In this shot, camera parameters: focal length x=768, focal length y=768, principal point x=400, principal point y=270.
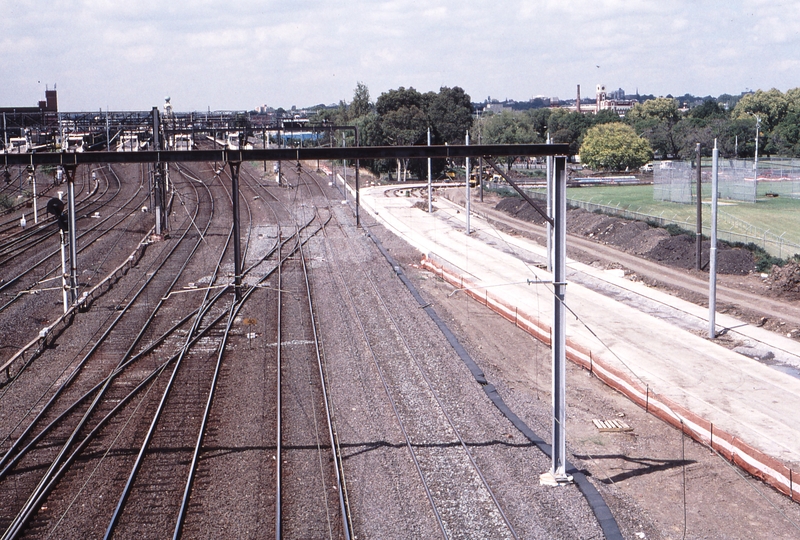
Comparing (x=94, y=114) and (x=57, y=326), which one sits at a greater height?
(x=94, y=114)

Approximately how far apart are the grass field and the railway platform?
287 inches

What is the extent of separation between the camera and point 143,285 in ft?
83.7

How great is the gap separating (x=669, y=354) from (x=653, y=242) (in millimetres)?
16567

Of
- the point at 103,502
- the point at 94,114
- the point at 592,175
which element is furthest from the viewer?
the point at 592,175

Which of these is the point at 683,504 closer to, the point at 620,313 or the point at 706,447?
the point at 706,447

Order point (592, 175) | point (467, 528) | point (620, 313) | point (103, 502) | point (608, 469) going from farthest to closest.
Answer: point (592, 175), point (620, 313), point (608, 469), point (103, 502), point (467, 528)

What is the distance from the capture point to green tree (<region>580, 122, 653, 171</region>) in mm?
79750

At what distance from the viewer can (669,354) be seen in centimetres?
1875

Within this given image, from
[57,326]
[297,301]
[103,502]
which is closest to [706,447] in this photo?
[103,502]

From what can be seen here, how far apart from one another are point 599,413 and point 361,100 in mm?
92843

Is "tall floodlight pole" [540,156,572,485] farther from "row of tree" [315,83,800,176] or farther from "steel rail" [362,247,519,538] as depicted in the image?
"row of tree" [315,83,800,176]

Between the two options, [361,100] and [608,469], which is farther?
[361,100]

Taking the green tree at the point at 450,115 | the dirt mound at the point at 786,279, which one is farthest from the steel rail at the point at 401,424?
the green tree at the point at 450,115

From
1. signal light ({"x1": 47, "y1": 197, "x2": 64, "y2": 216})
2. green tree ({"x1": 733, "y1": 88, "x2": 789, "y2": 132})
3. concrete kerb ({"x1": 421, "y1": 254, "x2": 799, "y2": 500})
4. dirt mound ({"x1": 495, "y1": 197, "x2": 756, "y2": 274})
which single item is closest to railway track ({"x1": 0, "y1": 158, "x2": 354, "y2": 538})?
signal light ({"x1": 47, "y1": 197, "x2": 64, "y2": 216})
